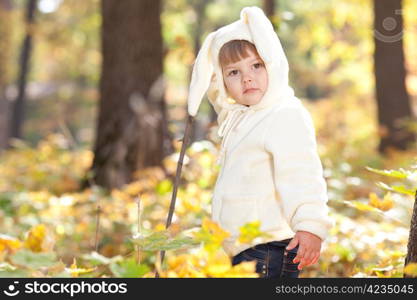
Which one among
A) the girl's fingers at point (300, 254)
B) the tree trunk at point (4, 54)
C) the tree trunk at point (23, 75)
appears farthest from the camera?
the tree trunk at point (23, 75)

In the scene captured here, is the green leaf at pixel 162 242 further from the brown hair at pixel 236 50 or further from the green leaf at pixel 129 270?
the brown hair at pixel 236 50

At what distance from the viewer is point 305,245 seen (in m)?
2.62

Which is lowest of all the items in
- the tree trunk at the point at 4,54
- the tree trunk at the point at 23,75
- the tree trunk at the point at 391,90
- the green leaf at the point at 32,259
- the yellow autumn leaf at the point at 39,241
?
the green leaf at the point at 32,259

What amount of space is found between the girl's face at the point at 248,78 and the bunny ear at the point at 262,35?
0.29ft

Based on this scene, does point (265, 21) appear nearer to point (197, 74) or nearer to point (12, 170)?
point (197, 74)

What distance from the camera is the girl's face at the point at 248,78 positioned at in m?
2.87

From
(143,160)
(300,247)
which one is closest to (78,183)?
(143,160)

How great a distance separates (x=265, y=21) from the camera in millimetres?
2877

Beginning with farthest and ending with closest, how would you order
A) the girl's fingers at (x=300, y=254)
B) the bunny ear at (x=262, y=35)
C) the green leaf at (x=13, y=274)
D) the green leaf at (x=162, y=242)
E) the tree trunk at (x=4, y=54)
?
the tree trunk at (x=4, y=54) < the bunny ear at (x=262, y=35) < the girl's fingers at (x=300, y=254) < the green leaf at (x=13, y=274) < the green leaf at (x=162, y=242)

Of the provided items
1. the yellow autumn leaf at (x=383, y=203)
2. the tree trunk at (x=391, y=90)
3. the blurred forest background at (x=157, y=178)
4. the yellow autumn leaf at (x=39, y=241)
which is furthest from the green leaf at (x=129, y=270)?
the tree trunk at (x=391, y=90)

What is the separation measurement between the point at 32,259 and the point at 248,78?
119 cm

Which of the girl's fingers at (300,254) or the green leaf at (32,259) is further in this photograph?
the girl's fingers at (300,254)

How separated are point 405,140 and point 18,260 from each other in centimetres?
1030

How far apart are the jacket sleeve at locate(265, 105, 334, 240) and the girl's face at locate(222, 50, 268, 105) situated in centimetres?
14
